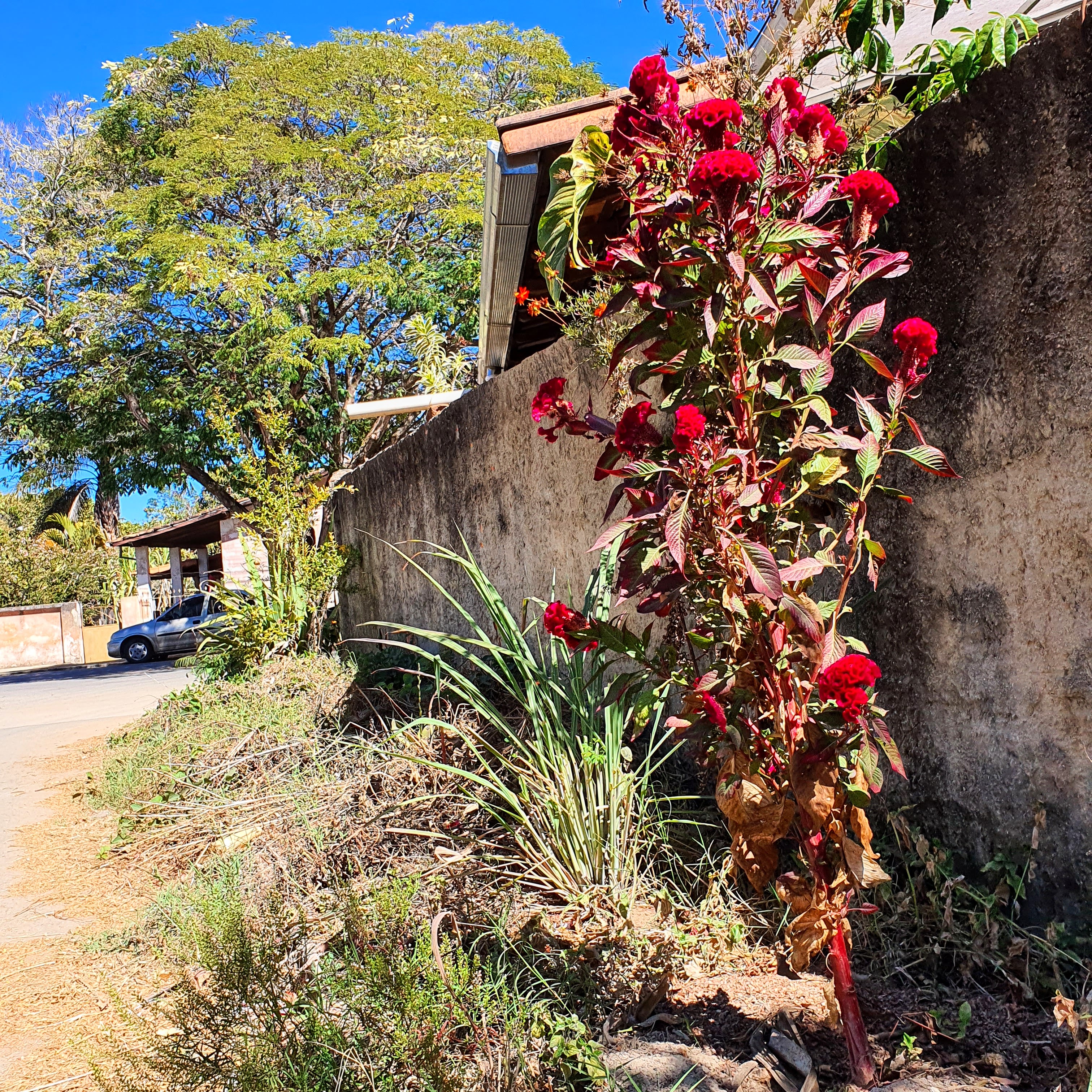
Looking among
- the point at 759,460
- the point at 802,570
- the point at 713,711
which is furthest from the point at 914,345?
the point at 713,711

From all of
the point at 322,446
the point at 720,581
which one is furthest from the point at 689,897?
the point at 322,446

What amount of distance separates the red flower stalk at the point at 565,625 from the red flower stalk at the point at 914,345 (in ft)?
2.84

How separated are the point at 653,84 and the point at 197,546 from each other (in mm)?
23580

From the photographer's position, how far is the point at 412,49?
15289 mm

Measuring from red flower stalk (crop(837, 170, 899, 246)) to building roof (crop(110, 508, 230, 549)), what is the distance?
1647 cm

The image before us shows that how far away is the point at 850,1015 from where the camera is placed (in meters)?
1.81

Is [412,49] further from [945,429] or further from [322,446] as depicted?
[945,429]

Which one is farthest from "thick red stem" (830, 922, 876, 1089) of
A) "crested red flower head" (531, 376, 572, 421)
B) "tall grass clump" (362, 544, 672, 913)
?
"crested red flower head" (531, 376, 572, 421)

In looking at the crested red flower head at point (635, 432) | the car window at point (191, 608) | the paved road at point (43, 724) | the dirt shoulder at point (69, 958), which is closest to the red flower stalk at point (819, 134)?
the crested red flower head at point (635, 432)

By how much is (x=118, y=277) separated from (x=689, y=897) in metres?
14.2

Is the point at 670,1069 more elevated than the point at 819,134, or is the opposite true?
the point at 819,134

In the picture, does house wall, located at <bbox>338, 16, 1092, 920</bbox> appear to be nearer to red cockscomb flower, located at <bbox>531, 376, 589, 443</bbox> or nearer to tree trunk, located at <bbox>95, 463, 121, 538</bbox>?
red cockscomb flower, located at <bbox>531, 376, 589, 443</bbox>

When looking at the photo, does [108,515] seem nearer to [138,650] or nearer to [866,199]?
[138,650]

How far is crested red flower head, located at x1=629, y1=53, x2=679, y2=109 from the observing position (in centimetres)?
195
